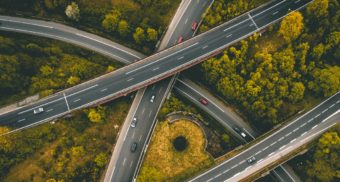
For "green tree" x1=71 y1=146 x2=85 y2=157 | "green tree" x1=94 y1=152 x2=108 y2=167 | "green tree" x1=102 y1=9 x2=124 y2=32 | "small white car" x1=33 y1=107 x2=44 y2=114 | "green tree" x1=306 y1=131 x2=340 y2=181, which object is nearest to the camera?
"green tree" x1=306 y1=131 x2=340 y2=181

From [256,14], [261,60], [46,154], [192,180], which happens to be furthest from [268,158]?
[46,154]

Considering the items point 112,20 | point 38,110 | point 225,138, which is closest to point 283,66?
point 225,138

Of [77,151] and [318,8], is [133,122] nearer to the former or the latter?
[77,151]

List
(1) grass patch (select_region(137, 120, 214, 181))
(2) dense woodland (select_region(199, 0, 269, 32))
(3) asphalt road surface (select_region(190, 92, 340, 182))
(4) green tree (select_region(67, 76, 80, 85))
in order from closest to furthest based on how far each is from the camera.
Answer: (1) grass patch (select_region(137, 120, 214, 181)), (3) asphalt road surface (select_region(190, 92, 340, 182)), (4) green tree (select_region(67, 76, 80, 85)), (2) dense woodland (select_region(199, 0, 269, 32))

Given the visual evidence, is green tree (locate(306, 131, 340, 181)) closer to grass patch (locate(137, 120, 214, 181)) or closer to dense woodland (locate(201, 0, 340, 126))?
dense woodland (locate(201, 0, 340, 126))

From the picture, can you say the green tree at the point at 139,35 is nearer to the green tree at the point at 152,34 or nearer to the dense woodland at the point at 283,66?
the green tree at the point at 152,34

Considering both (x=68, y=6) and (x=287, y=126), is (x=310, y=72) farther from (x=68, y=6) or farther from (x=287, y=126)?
(x=68, y=6)

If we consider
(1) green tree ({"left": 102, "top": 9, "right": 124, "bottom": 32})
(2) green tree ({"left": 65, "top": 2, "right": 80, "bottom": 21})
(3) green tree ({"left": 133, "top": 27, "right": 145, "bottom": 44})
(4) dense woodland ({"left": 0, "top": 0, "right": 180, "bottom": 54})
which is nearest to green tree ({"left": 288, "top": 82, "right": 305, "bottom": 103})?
(4) dense woodland ({"left": 0, "top": 0, "right": 180, "bottom": 54})
